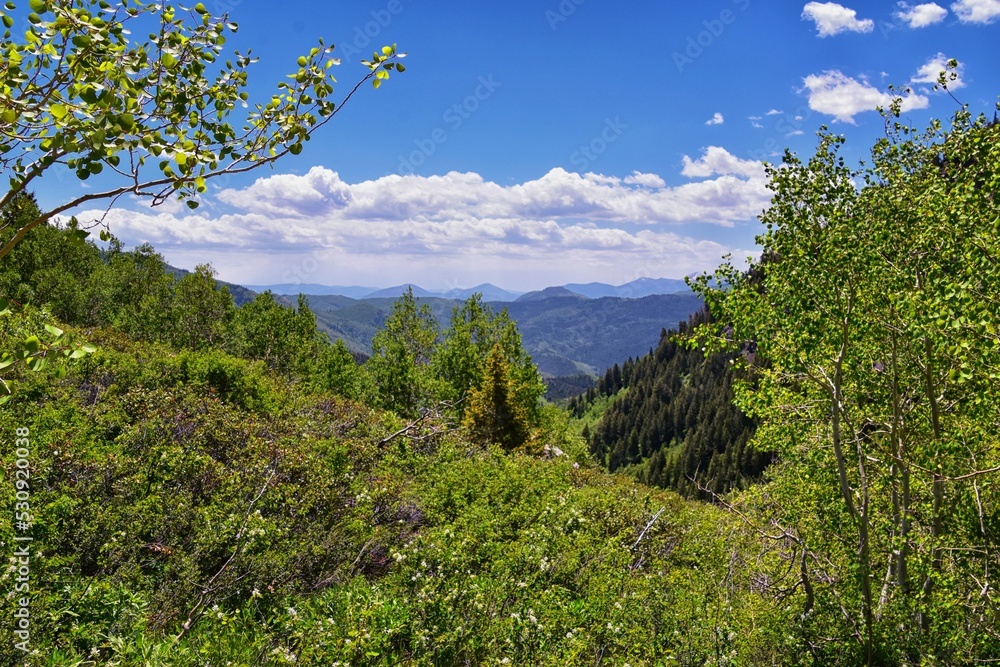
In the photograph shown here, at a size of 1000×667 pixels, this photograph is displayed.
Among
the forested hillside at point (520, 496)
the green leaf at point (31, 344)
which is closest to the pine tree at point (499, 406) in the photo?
the forested hillside at point (520, 496)

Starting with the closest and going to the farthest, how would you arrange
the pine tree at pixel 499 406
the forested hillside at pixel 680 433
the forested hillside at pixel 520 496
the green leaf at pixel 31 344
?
the green leaf at pixel 31 344, the forested hillside at pixel 520 496, the pine tree at pixel 499 406, the forested hillside at pixel 680 433

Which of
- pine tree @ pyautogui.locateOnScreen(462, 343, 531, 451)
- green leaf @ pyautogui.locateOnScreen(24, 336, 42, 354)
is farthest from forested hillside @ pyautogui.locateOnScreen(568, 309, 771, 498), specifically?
green leaf @ pyautogui.locateOnScreen(24, 336, 42, 354)

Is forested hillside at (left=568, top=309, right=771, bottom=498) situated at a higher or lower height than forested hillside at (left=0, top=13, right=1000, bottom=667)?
lower

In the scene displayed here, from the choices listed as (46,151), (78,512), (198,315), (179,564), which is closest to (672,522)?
(179,564)

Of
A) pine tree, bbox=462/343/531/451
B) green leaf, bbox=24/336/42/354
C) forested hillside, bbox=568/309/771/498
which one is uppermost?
green leaf, bbox=24/336/42/354

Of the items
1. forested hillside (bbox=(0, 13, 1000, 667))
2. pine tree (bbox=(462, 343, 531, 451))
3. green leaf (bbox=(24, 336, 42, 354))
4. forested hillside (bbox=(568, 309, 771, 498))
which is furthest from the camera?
forested hillside (bbox=(568, 309, 771, 498))

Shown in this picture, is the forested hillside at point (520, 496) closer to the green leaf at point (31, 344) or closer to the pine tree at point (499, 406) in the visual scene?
the green leaf at point (31, 344)

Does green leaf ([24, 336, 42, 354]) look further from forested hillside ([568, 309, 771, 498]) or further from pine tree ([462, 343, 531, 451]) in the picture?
forested hillside ([568, 309, 771, 498])

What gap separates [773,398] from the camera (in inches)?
437

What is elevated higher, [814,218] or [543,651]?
[814,218]

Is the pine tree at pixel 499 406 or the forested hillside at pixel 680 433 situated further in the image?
→ the forested hillside at pixel 680 433

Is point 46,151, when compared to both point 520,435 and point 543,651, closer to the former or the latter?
point 543,651

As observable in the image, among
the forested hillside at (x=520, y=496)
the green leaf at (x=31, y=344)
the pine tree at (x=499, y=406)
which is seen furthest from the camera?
the pine tree at (x=499, y=406)

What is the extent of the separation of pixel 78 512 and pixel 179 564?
193cm
